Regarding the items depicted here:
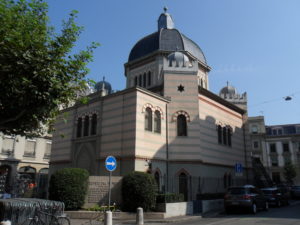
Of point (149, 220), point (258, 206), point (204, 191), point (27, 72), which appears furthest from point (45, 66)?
point (204, 191)

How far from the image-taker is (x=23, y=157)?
3397cm

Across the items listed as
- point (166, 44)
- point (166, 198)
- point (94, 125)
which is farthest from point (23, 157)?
point (166, 198)

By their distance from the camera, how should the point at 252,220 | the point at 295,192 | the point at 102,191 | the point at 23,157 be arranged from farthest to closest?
1. the point at 23,157
2. the point at 295,192
3. the point at 102,191
4. the point at 252,220

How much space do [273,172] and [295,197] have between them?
2772 cm

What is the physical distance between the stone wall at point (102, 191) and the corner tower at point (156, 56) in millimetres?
11177

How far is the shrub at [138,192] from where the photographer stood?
15055 mm

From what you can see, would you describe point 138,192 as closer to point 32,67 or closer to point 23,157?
point 32,67

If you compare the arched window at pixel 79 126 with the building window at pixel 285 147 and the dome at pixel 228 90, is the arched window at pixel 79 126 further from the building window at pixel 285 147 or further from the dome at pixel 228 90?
the building window at pixel 285 147

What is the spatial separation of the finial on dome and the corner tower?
3.24 metres

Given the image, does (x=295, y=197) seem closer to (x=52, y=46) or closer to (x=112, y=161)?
(x=112, y=161)

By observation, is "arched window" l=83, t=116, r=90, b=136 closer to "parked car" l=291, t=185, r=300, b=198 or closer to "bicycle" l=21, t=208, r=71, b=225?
"bicycle" l=21, t=208, r=71, b=225

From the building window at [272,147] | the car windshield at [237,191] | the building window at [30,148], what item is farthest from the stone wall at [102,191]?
the building window at [272,147]

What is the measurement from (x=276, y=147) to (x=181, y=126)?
43881 millimetres

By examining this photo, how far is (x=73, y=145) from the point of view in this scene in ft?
76.4
